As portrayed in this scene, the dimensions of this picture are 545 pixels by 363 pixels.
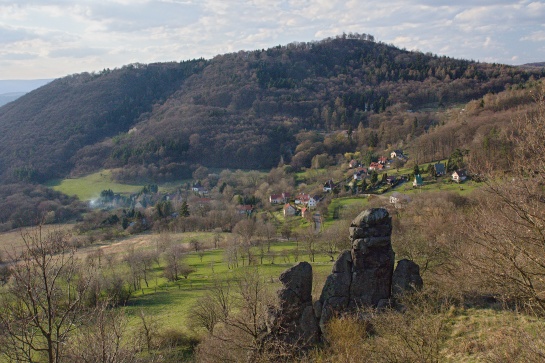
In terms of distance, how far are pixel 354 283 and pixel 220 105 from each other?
143 m

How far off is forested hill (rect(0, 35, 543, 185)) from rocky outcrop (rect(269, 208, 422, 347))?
95.2 metres

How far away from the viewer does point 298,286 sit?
17453mm

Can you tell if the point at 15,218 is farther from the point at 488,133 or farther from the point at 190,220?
the point at 488,133

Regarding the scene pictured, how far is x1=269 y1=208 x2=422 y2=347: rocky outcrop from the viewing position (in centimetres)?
1712

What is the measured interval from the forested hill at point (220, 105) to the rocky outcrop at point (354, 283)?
9518 cm

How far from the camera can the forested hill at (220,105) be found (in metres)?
117

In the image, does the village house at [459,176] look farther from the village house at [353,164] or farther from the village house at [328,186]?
the village house at [353,164]

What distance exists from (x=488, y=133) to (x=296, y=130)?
72546 millimetres

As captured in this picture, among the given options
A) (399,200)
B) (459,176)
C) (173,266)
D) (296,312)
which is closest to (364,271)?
(296,312)

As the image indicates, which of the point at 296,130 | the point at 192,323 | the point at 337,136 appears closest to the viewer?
the point at 192,323

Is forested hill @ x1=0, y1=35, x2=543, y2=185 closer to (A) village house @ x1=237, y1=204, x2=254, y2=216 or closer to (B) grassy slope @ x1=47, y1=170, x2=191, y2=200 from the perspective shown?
(B) grassy slope @ x1=47, y1=170, x2=191, y2=200

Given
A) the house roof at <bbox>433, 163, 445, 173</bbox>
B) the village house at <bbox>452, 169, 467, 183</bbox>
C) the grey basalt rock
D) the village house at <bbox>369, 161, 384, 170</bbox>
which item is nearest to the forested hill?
the village house at <bbox>369, 161, 384, 170</bbox>

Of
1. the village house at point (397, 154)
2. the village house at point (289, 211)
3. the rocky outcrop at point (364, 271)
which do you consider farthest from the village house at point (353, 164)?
the rocky outcrop at point (364, 271)

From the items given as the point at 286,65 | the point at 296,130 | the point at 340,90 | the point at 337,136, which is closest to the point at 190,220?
the point at 337,136
